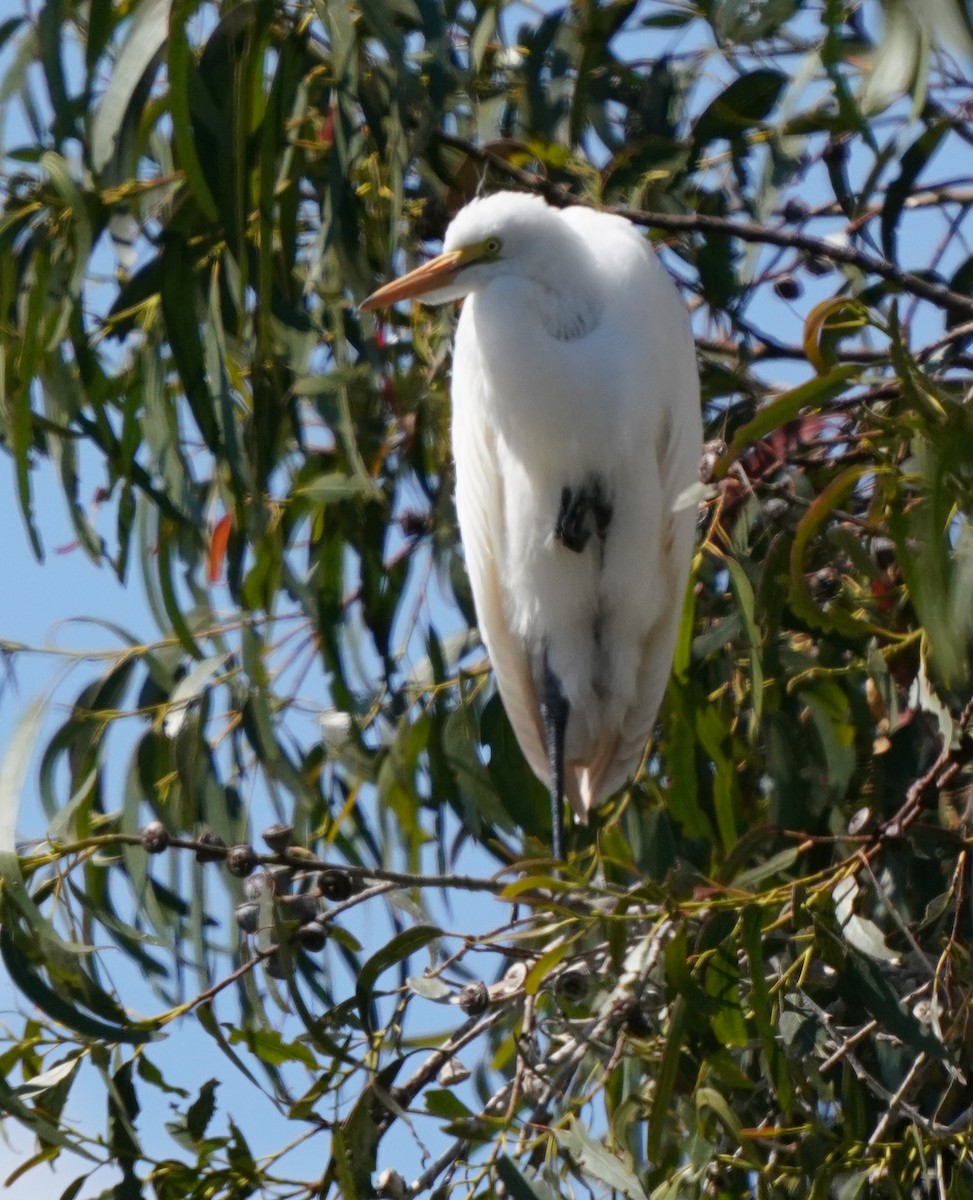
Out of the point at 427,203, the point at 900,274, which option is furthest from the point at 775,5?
the point at 427,203

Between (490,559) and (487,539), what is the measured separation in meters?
0.02

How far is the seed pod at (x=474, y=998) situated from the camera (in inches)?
52.7

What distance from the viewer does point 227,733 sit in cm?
201

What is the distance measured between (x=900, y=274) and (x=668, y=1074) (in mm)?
767

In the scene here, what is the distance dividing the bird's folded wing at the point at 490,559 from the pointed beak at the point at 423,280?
16cm

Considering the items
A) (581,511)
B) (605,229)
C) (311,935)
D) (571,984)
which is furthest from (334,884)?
(605,229)

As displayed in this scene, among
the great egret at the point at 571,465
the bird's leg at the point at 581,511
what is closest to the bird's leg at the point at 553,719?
the great egret at the point at 571,465

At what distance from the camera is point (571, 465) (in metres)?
1.99

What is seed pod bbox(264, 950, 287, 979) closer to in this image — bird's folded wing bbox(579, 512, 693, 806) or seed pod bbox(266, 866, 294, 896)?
seed pod bbox(266, 866, 294, 896)

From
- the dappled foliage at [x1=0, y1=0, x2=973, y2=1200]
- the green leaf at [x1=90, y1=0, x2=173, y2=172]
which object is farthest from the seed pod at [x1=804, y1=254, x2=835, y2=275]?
the green leaf at [x1=90, y1=0, x2=173, y2=172]

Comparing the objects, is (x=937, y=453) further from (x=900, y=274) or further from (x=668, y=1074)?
(x=900, y=274)

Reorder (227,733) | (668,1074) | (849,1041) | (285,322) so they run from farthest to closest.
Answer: (227,733), (285,322), (849,1041), (668,1074)

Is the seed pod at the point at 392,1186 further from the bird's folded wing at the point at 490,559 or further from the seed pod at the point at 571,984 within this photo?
the bird's folded wing at the point at 490,559

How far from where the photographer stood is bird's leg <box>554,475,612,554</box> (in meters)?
2.00
